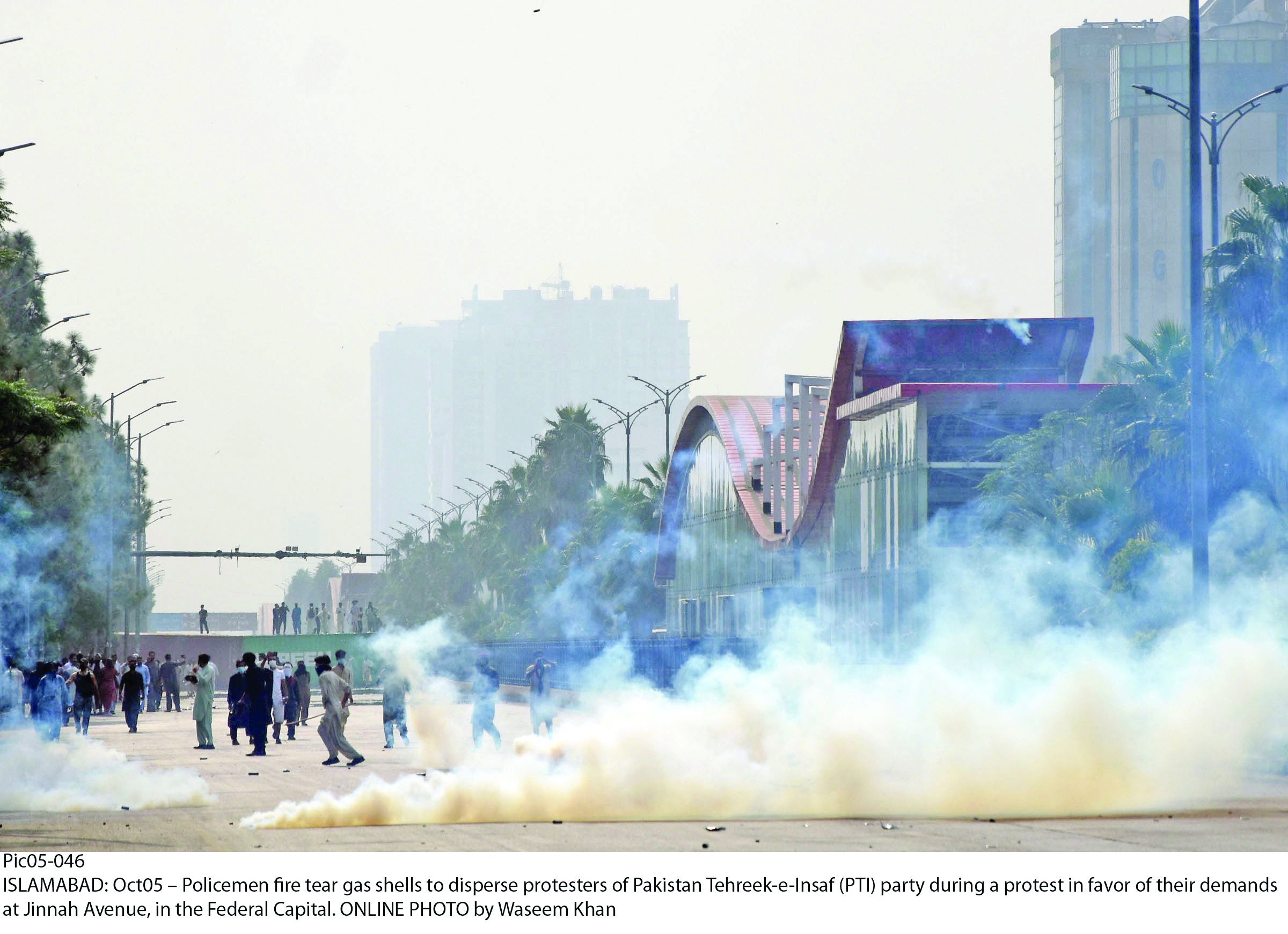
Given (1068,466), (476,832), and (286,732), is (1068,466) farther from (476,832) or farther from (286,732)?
(476,832)

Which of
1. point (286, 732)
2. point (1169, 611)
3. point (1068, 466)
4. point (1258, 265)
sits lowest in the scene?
point (286, 732)

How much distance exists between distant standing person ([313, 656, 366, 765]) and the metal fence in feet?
13.5

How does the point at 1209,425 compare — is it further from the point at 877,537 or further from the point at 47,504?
the point at 47,504

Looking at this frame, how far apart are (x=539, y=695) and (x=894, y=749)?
9.43 meters

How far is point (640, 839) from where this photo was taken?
14.8 m

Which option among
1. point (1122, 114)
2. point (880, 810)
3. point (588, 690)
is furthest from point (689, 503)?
point (1122, 114)

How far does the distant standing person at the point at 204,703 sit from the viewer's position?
31.1 metres

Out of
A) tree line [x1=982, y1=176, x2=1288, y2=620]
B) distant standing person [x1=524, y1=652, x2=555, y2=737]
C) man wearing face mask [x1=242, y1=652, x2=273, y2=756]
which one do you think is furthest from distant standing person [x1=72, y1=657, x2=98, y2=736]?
tree line [x1=982, y1=176, x2=1288, y2=620]

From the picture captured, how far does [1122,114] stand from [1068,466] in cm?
13690

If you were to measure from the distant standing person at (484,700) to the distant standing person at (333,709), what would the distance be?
160 cm

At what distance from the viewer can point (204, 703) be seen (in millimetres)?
31234

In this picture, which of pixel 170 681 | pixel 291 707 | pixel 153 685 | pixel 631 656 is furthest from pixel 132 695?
pixel 153 685

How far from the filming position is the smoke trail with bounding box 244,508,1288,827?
17.1m

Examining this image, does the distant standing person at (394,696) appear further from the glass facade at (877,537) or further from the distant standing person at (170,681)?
the distant standing person at (170,681)
